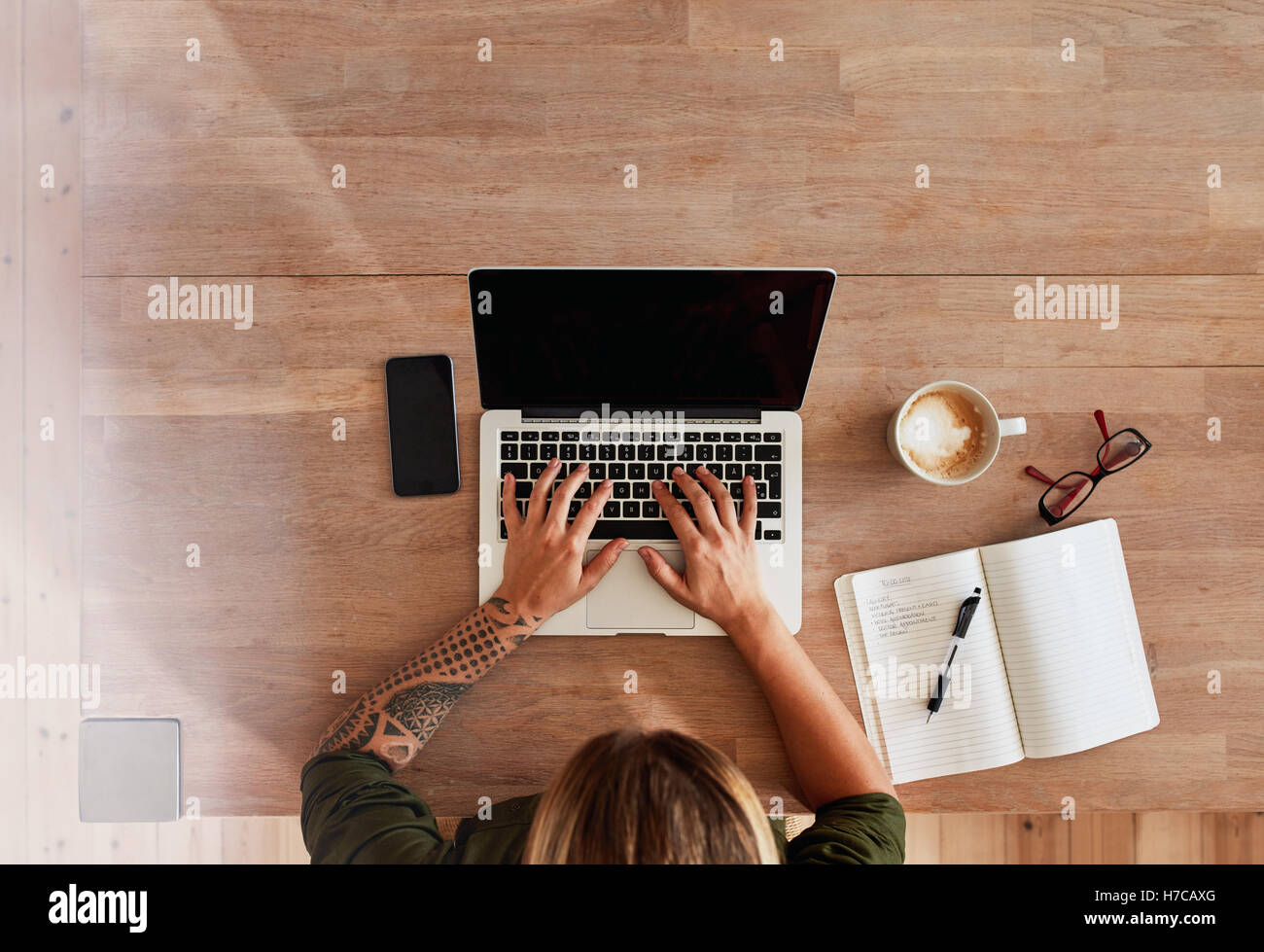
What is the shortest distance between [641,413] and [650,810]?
0.49 metres

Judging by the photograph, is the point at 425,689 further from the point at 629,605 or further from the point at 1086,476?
the point at 1086,476

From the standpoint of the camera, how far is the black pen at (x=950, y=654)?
3.23 feet

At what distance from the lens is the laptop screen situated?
0.98 meters

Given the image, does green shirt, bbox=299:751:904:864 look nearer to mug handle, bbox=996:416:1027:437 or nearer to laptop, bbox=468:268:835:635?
laptop, bbox=468:268:835:635

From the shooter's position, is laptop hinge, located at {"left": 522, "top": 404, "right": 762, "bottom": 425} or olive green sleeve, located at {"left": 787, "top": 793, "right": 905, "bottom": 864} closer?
olive green sleeve, located at {"left": 787, "top": 793, "right": 905, "bottom": 864}

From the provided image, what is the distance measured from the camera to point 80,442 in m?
1.00

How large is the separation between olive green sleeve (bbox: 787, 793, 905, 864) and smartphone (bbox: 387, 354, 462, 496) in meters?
0.64

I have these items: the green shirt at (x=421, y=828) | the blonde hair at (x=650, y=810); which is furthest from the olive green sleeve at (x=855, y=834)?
the blonde hair at (x=650, y=810)

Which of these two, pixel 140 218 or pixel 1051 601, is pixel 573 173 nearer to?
pixel 140 218

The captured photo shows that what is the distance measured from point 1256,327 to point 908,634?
2.17 ft

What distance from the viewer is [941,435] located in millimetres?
981

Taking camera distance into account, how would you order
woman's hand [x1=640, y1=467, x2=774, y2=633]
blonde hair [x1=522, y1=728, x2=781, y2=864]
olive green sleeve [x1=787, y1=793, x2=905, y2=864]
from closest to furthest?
blonde hair [x1=522, y1=728, x2=781, y2=864] < olive green sleeve [x1=787, y1=793, x2=905, y2=864] < woman's hand [x1=640, y1=467, x2=774, y2=633]

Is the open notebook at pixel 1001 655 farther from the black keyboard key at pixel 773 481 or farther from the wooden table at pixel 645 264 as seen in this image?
the black keyboard key at pixel 773 481

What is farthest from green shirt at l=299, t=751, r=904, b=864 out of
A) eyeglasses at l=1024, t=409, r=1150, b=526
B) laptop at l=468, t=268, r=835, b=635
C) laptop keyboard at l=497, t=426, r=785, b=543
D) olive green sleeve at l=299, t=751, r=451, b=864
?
eyeglasses at l=1024, t=409, r=1150, b=526
